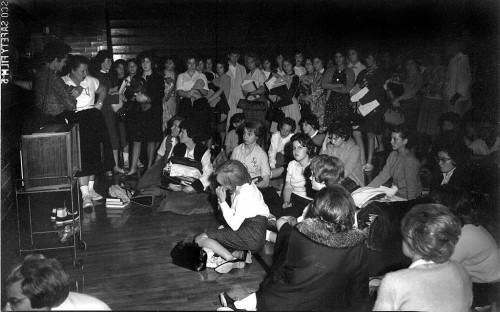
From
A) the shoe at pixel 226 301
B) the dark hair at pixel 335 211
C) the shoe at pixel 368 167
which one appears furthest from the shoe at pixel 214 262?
the shoe at pixel 368 167

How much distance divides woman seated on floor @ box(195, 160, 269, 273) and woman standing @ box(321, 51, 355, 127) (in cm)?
376

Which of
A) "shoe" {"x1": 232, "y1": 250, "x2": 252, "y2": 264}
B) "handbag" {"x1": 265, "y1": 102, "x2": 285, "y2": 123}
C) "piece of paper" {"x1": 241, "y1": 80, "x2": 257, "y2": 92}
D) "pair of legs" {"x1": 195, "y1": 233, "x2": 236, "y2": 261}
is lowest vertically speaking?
"shoe" {"x1": 232, "y1": 250, "x2": 252, "y2": 264}

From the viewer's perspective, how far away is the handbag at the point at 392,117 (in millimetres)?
8094

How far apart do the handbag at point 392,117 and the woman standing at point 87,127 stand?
4.44m

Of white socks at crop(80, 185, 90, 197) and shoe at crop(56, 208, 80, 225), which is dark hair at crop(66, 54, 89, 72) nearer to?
white socks at crop(80, 185, 90, 197)

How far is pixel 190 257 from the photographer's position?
164 inches

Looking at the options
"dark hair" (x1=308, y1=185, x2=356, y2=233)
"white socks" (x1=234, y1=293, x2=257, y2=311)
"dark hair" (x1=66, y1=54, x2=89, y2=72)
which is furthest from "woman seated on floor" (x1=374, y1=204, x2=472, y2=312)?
"dark hair" (x1=66, y1=54, x2=89, y2=72)

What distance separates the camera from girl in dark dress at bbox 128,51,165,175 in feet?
24.1

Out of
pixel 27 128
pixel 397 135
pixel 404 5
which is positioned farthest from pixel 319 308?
pixel 404 5

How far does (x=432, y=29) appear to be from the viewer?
10797 millimetres

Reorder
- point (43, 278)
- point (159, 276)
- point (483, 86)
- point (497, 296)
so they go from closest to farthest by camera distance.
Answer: point (43, 278)
point (497, 296)
point (159, 276)
point (483, 86)

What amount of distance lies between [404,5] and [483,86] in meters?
4.78

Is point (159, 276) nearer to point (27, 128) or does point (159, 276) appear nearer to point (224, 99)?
point (27, 128)

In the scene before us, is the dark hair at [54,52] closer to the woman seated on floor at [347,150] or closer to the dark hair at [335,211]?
the woman seated on floor at [347,150]
